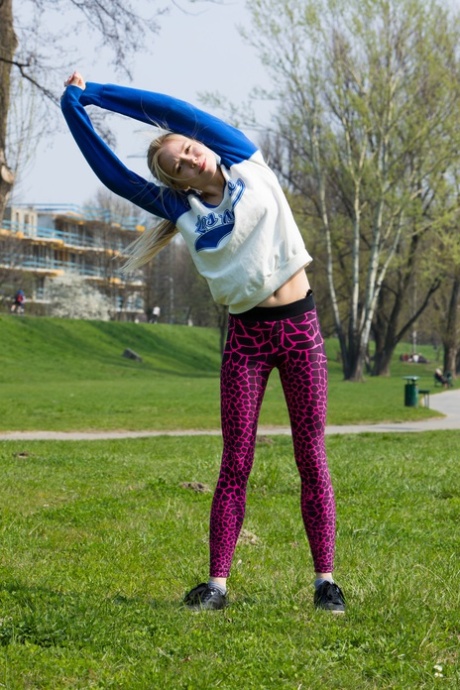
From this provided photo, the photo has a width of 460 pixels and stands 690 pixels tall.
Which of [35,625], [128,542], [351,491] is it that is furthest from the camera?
[351,491]

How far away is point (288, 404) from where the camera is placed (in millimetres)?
4266

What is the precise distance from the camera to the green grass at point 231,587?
3.36m

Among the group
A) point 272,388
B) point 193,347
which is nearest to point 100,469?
point 272,388

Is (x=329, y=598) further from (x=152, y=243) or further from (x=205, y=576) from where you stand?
(x=152, y=243)

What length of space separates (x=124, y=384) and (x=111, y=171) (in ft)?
99.3

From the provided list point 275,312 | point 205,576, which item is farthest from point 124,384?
point 275,312

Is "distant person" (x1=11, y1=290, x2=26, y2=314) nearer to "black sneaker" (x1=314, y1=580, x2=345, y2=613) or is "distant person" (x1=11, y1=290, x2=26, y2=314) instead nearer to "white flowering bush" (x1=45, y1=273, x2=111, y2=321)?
"white flowering bush" (x1=45, y1=273, x2=111, y2=321)

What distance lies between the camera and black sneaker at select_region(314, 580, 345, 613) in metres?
4.10

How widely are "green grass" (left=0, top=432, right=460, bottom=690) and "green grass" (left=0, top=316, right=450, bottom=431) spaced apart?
11706 mm

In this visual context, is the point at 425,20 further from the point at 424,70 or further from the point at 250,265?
the point at 250,265

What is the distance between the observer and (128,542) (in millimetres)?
5664

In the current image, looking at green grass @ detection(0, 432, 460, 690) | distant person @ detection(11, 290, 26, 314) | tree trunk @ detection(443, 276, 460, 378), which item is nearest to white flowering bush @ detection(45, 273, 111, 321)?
distant person @ detection(11, 290, 26, 314)

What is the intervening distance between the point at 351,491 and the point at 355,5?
33.0 meters

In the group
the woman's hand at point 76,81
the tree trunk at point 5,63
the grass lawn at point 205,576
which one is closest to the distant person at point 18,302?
the tree trunk at point 5,63
